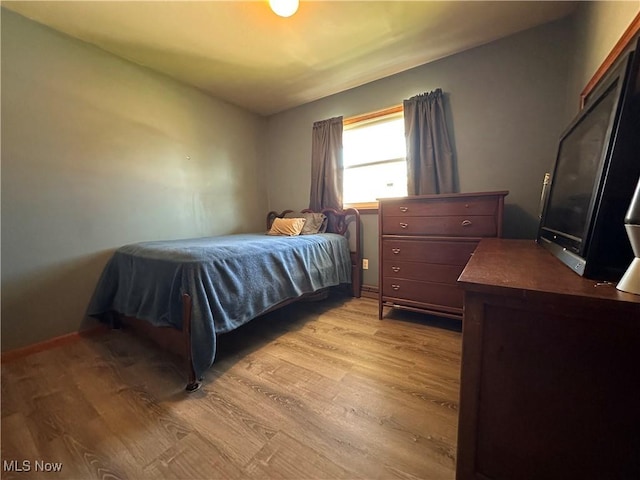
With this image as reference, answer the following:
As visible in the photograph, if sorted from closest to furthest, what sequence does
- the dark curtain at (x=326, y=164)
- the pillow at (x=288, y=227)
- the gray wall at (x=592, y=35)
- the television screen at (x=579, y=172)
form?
1. the television screen at (x=579, y=172)
2. the gray wall at (x=592, y=35)
3. the pillow at (x=288, y=227)
4. the dark curtain at (x=326, y=164)

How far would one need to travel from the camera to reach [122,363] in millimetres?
1614

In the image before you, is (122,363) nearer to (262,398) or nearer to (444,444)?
(262,398)

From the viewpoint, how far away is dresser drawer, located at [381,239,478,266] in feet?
5.94

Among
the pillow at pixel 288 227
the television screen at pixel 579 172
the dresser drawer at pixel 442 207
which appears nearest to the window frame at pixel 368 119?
the pillow at pixel 288 227

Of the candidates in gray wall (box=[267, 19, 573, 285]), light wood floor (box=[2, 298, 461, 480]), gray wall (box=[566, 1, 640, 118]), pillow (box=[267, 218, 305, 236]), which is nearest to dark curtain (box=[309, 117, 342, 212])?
pillow (box=[267, 218, 305, 236])

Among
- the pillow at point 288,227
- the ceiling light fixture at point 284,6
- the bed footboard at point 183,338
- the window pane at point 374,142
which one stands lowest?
the bed footboard at point 183,338

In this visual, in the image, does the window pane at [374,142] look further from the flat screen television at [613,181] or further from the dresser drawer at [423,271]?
the flat screen television at [613,181]

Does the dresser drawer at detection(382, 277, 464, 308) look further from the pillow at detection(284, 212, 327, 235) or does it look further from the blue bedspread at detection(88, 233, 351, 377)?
the pillow at detection(284, 212, 327, 235)

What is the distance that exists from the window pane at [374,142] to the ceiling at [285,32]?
1.65 ft

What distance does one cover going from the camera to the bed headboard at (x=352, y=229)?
2.84 meters

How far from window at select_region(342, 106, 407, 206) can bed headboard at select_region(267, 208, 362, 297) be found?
0.19m

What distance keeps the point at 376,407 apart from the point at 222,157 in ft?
9.84

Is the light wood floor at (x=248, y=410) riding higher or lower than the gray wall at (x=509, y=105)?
lower

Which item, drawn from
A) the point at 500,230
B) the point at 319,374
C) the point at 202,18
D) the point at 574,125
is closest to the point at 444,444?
the point at 319,374
